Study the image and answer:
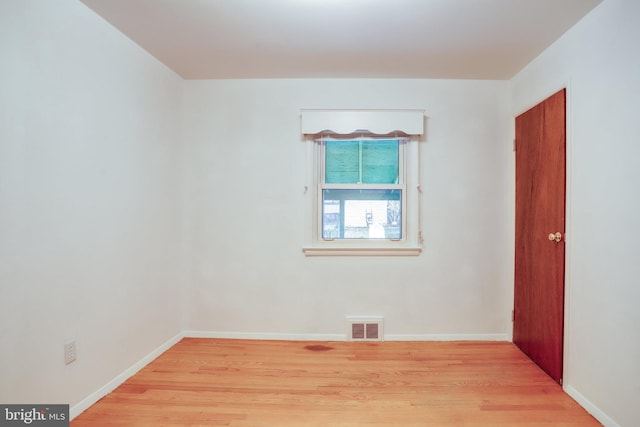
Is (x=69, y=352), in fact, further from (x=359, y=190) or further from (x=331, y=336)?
(x=359, y=190)

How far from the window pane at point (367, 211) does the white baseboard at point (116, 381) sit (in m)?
1.78

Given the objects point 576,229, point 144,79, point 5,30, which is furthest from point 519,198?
point 5,30

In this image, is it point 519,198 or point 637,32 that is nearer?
point 637,32

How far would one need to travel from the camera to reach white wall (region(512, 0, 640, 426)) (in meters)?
1.67

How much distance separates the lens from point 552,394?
2.09 meters

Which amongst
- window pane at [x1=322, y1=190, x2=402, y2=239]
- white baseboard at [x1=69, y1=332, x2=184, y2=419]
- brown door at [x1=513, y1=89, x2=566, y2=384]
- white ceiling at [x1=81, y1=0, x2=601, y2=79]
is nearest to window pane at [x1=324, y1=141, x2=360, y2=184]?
window pane at [x1=322, y1=190, x2=402, y2=239]

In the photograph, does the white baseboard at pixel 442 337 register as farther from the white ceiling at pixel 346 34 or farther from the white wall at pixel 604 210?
the white ceiling at pixel 346 34

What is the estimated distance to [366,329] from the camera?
2943mm

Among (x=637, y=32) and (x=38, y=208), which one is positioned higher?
(x=637, y=32)

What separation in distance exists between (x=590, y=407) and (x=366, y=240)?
1903 mm

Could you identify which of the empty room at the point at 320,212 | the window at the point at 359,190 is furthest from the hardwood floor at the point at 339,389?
the window at the point at 359,190

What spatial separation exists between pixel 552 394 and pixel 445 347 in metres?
0.84

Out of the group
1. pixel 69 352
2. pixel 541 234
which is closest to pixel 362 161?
pixel 541 234

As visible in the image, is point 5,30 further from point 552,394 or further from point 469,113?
point 552,394
